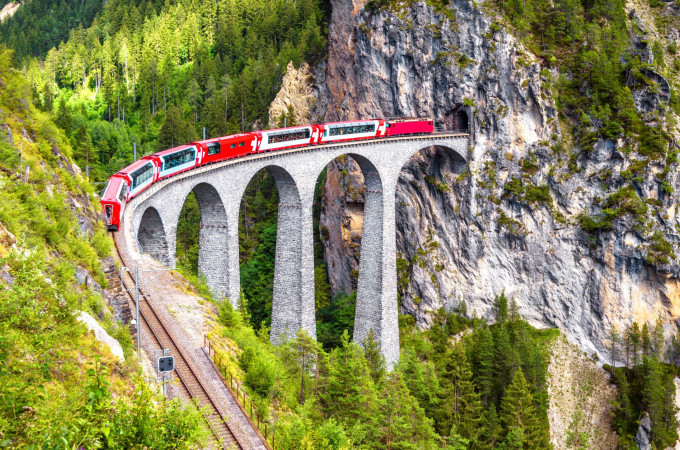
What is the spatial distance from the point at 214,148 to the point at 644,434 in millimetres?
39510

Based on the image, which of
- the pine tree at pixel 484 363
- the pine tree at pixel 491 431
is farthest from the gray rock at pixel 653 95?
the pine tree at pixel 491 431

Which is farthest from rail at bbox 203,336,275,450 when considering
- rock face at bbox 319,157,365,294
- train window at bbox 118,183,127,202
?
rock face at bbox 319,157,365,294

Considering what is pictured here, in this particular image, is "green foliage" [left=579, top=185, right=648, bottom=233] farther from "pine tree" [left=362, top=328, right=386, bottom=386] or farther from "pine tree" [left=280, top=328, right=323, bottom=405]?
"pine tree" [left=280, top=328, right=323, bottom=405]

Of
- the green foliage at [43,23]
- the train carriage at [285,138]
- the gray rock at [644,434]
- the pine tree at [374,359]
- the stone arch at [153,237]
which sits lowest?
the gray rock at [644,434]

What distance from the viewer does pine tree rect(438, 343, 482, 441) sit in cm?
4497

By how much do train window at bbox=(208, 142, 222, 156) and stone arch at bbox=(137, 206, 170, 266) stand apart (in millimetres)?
6223

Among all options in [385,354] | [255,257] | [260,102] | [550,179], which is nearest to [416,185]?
[550,179]

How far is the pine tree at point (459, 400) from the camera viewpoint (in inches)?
1770

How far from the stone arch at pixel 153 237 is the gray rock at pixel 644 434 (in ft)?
128

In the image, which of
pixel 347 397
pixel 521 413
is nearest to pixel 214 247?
pixel 347 397

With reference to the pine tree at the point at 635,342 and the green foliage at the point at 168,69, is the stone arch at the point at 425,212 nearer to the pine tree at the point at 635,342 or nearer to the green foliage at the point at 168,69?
the pine tree at the point at 635,342

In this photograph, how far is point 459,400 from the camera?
47781 millimetres

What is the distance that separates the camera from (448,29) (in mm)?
57844

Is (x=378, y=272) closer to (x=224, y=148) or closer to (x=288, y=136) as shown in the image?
(x=288, y=136)
